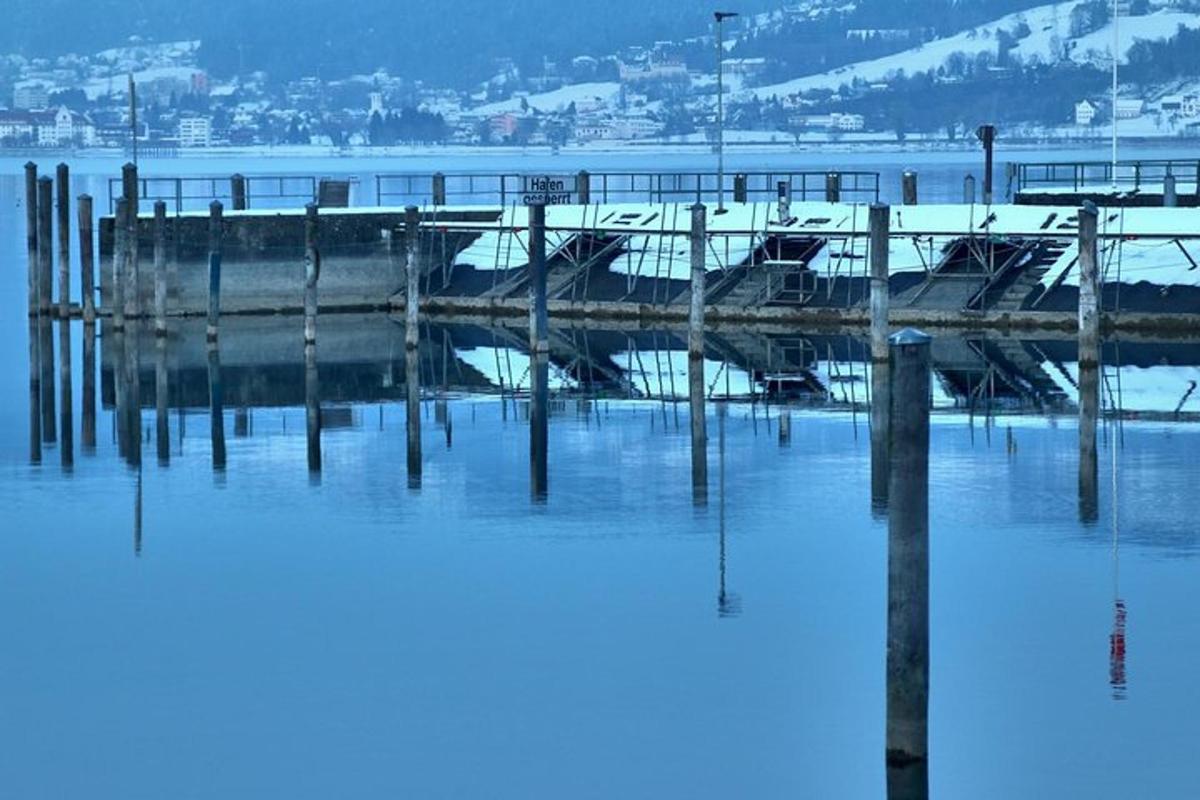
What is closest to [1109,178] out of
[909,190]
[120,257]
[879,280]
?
[909,190]

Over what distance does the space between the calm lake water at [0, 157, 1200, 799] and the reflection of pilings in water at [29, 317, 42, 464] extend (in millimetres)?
128

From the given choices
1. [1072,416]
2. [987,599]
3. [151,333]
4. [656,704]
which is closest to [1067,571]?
[987,599]

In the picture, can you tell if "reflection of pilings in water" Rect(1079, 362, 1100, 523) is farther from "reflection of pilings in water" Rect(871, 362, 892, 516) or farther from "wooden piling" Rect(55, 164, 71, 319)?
"wooden piling" Rect(55, 164, 71, 319)

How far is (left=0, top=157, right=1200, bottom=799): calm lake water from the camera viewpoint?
21.7 meters

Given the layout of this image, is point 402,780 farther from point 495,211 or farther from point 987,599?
point 495,211

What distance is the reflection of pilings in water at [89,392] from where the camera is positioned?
3942 cm

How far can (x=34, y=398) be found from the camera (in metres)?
45.0

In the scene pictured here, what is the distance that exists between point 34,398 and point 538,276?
7.98 meters

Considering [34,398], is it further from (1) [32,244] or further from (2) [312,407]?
(1) [32,244]

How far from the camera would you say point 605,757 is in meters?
21.9

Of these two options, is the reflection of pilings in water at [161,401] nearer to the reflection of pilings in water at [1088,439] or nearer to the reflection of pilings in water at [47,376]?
the reflection of pilings in water at [47,376]

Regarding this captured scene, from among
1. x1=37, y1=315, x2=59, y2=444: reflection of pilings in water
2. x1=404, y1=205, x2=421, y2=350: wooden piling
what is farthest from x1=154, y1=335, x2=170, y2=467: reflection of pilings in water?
x1=404, y1=205, x2=421, y2=350: wooden piling

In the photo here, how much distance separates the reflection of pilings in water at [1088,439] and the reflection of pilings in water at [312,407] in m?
9.24

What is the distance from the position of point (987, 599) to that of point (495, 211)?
32918mm
